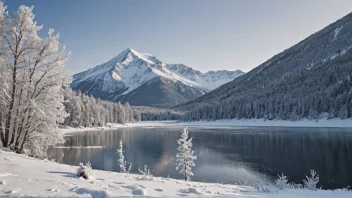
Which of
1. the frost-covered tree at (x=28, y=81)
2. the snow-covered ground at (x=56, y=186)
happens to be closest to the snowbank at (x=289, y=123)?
the frost-covered tree at (x=28, y=81)

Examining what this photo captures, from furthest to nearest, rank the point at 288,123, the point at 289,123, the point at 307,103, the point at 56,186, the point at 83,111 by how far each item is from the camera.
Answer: the point at 288,123 < the point at 289,123 < the point at 83,111 < the point at 307,103 < the point at 56,186

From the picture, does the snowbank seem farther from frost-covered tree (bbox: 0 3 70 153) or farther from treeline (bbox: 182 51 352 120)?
frost-covered tree (bbox: 0 3 70 153)

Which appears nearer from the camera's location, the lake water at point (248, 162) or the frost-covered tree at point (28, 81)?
the frost-covered tree at point (28, 81)

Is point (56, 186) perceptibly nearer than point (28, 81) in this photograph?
Yes

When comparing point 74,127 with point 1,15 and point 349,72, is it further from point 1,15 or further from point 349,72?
point 349,72

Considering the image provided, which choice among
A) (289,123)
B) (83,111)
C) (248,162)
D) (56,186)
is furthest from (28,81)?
(289,123)

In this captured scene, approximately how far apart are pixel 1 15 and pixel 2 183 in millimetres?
14745

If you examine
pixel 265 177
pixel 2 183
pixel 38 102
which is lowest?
pixel 265 177

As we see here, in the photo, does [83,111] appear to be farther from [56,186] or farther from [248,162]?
[56,186]

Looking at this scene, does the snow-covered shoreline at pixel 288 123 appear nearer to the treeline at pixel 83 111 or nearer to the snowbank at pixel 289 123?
the snowbank at pixel 289 123

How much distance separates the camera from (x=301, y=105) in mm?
133375

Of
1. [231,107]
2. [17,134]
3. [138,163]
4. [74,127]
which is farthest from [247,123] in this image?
[17,134]

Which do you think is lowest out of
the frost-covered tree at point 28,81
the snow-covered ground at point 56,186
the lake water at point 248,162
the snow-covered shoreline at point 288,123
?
the lake water at point 248,162

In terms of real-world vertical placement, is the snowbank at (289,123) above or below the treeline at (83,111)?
below
